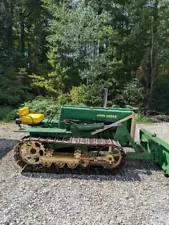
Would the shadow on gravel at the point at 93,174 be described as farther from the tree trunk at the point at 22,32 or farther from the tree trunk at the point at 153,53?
the tree trunk at the point at 22,32

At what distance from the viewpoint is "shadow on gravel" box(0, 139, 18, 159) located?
Result: 6051 millimetres

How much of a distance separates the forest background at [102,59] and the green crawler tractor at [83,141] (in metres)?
6.75

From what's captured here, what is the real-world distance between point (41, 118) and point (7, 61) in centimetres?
1155

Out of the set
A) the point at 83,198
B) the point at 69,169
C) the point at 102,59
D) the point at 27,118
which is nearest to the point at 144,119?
the point at 102,59

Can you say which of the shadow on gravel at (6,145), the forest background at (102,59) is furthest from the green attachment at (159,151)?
the forest background at (102,59)

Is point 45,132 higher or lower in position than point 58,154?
higher

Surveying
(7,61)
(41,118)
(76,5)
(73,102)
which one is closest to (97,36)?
(76,5)

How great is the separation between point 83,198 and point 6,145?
3.52 metres

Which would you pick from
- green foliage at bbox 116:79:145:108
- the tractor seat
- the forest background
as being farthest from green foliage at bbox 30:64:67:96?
the tractor seat

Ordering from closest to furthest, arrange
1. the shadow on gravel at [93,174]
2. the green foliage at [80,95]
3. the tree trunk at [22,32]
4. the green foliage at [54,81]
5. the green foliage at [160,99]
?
the shadow on gravel at [93,174]
the green foliage at [80,95]
the green foliage at [160,99]
the green foliage at [54,81]
the tree trunk at [22,32]

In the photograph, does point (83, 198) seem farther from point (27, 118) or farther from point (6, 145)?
point (6, 145)

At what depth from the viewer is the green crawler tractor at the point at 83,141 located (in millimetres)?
4711

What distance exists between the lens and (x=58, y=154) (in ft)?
15.8

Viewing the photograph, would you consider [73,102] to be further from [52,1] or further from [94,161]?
[94,161]
